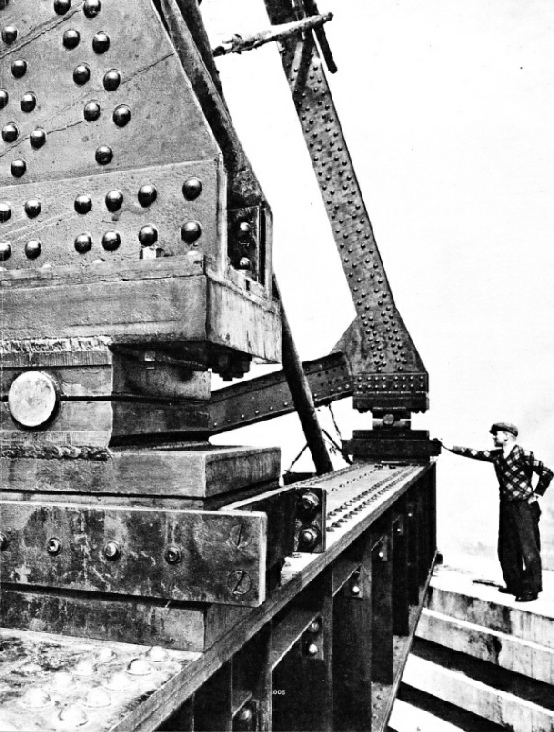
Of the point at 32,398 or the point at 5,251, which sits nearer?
the point at 32,398

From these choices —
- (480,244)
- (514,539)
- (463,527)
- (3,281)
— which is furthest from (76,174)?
(480,244)

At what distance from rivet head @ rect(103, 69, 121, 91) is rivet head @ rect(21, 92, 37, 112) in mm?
164

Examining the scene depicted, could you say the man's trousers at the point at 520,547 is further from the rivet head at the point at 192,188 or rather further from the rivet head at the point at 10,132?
the rivet head at the point at 10,132

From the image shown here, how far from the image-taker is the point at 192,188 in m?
1.13

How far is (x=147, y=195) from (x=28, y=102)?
35 centimetres

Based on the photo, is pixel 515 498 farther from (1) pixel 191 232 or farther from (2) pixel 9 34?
(2) pixel 9 34

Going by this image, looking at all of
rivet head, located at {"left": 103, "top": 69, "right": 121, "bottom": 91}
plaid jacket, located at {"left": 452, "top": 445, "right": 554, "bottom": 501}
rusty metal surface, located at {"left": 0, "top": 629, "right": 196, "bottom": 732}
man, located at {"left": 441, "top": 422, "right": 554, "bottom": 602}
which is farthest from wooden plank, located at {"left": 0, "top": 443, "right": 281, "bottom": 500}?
plaid jacket, located at {"left": 452, "top": 445, "right": 554, "bottom": 501}

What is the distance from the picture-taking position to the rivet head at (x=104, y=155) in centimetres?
120

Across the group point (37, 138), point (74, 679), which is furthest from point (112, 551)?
point (37, 138)

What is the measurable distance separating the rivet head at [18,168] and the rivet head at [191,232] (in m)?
0.39

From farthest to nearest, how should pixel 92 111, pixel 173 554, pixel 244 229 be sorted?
pixel 244 229 < pixel 92 111 < pixel 173 554

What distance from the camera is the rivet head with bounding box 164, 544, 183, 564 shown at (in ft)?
3.20

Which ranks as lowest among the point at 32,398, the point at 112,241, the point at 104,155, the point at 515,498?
the point at 515,498

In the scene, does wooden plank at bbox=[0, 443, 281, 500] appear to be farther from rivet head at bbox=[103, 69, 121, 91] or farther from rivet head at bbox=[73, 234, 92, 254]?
rivet head at bbox=[103, 69, 121, 91]
